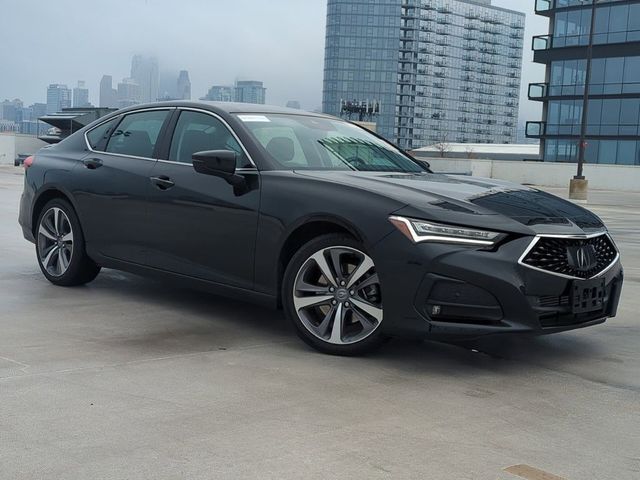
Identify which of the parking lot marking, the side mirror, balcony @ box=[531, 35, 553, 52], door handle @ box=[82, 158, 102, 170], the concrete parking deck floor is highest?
balcony @ box=[531, 35, 553, 52]

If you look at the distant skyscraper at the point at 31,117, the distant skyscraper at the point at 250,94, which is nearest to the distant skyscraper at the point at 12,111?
the distant skyscraper at the point at 31,117

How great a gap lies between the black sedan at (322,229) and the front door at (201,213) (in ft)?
0.03

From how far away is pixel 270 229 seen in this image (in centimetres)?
518

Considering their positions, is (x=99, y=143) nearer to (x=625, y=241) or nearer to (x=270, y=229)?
(x=270, y=229)

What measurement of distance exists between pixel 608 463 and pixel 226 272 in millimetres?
2836

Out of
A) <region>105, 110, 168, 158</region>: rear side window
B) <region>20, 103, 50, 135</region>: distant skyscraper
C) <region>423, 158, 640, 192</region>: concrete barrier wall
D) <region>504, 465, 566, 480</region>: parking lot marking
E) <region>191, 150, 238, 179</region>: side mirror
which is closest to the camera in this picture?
<region>504, 465, 566, 480</region>: parking lot marking

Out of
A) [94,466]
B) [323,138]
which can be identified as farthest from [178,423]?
[323,138]

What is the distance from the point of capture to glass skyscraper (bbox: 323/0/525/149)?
574ft

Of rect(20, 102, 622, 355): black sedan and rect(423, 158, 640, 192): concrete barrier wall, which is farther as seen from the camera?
rect(423, 158, 640, 192): concrete barrier wall

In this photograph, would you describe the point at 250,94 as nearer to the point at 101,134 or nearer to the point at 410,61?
the point at 101,134

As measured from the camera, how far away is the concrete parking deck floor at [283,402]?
324 cm

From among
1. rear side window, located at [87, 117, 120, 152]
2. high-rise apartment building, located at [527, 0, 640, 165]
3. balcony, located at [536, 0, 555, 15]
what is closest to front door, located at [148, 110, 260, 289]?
rear side window, located at [87, 117, 120, 152]

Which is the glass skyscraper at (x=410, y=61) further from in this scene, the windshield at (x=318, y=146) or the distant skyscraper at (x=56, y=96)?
the windshield at (x=318, y=146)

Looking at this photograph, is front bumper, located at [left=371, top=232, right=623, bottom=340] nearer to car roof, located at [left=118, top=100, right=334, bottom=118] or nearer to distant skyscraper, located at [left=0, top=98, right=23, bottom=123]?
car roof, located at [left=118, top=100, right=334, bottom=118]
